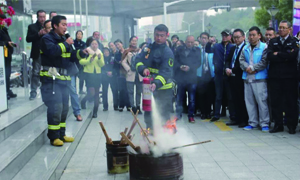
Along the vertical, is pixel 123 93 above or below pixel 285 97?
below

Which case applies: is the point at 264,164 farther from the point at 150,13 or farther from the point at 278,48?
the point at 150,13

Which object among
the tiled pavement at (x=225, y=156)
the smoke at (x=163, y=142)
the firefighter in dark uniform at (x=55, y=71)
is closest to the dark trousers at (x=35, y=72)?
the tiled pavement at (x=225, y=156)

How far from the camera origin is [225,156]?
293 inches

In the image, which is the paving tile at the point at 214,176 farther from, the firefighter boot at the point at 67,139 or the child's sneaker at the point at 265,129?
the child's sneaker at the point at 265,129

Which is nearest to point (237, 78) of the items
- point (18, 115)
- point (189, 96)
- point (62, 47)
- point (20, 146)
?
point (189, 96)

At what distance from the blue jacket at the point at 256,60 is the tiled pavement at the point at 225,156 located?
4.17 feet

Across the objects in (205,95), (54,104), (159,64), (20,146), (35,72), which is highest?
(159,64)

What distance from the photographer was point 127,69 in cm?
1255

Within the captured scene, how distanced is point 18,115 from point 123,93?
17.9 ft

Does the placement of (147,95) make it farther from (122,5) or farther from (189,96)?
(122,5)

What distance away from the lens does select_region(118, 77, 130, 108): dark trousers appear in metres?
13.3

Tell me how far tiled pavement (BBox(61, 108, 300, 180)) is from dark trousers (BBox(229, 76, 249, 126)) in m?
0.34

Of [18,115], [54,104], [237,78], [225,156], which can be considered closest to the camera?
[54,104]

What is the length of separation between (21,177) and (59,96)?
6.75 ft
